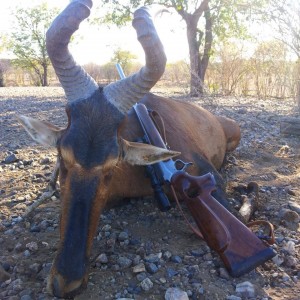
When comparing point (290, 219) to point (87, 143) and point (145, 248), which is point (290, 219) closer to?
point (145, 248)

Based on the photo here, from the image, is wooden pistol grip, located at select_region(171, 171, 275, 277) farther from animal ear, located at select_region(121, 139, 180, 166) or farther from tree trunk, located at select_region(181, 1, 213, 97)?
tree trunk, located at select_region(181, 1, 213, 97)

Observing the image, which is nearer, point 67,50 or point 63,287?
point 63,287

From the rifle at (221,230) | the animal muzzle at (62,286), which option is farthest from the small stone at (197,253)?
the animal muzzle at (62,286)

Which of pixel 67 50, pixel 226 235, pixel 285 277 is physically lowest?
pixel 285 277

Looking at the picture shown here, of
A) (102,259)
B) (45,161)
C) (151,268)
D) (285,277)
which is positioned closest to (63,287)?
(102,259)

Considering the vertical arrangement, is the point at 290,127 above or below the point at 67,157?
below

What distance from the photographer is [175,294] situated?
3.28 meters

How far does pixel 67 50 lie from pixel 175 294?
98.7 inches

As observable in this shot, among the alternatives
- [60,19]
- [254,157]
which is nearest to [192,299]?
[60,19]

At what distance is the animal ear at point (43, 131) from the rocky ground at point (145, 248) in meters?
1.08

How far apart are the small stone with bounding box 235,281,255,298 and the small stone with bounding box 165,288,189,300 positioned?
1.55 ft

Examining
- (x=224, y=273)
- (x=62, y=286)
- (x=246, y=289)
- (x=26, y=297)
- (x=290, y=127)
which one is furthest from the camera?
(x=290, y=127)

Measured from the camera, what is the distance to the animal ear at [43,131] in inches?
152

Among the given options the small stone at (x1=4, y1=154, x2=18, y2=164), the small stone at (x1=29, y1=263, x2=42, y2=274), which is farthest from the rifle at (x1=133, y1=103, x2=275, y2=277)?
the small stone at (x1=4, y1=154, x2=18, y2=164)
